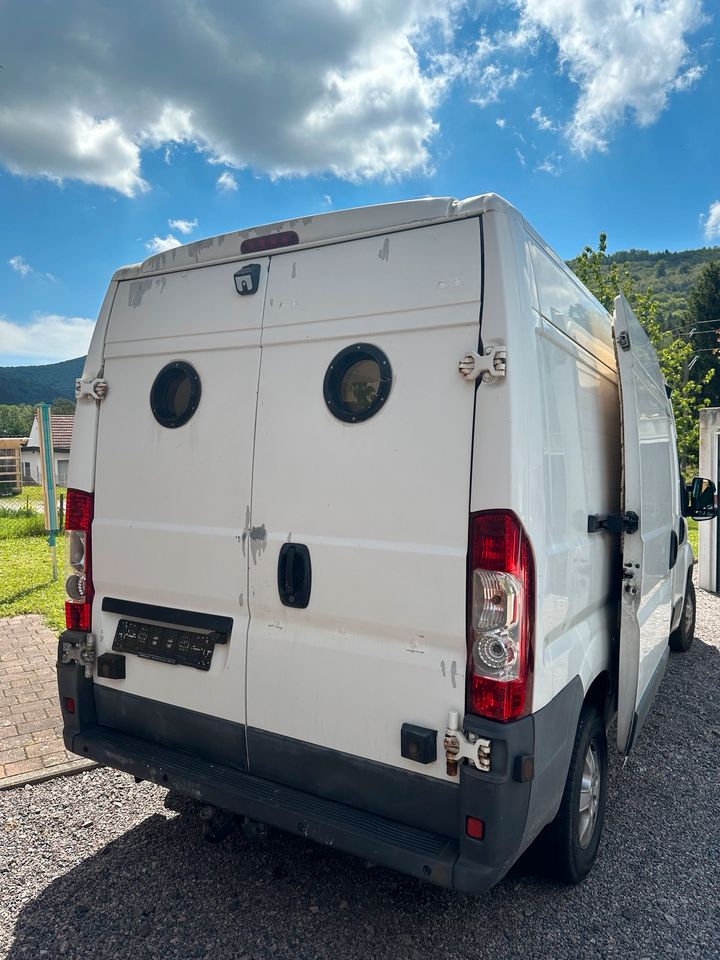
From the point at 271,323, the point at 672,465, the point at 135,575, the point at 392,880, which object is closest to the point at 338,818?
the point at 392,880

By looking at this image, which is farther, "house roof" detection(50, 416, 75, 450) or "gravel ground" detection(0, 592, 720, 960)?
"house roof" detection(50, 416, 75, 450)

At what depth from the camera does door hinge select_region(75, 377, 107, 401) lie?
119 inches

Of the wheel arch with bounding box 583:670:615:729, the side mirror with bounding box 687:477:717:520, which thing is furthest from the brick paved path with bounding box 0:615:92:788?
the side mirror with bounding box 687:477:717:520

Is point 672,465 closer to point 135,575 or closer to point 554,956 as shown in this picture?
point 554,956

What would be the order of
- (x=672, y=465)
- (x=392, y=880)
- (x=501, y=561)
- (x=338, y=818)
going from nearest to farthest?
1. (x=501, y=561)
2. (x=338, y=818)
3. (x=392, y=880)
4. (x=672, y=465)

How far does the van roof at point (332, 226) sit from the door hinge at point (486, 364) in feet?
1.71

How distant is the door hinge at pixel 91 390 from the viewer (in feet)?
9.93

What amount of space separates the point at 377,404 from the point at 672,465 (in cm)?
336

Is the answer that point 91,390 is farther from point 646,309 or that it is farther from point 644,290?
point 644,290

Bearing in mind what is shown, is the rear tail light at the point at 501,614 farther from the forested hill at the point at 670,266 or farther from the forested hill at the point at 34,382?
the forested hill at the point at 34,382

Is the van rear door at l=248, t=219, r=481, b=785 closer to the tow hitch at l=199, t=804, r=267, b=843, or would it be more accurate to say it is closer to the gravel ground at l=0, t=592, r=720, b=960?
the tow hitch at l=199, t=804, r=267, b=843

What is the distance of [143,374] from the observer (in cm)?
292

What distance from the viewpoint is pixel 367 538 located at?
2.33 metres

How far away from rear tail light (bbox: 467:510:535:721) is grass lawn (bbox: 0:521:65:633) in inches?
232
